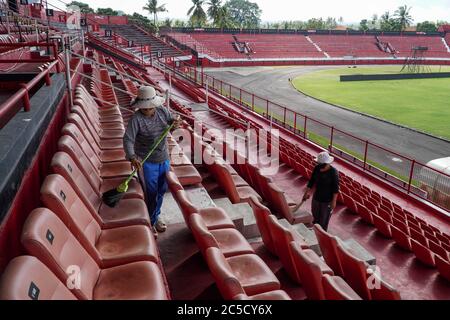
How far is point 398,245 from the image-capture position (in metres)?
6.59

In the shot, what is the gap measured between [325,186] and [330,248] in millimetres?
1687

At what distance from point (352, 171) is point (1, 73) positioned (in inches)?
389

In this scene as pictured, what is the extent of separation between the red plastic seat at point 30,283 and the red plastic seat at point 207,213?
6.00 ft

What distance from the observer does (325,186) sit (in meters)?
6.24

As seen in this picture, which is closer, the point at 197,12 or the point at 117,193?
the point at 117,193

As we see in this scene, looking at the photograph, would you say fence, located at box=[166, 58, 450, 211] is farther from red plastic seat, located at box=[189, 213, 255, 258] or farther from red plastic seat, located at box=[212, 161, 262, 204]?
red plastic seat, located at box=[189, 213, 255, 258]

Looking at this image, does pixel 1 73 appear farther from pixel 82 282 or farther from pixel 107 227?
pixel 82 282

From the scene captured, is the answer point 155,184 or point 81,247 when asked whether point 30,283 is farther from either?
point 155,184

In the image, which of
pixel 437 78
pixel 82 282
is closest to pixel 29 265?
pixel 82 282

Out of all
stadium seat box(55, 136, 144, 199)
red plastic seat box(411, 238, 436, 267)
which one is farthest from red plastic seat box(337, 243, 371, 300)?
stadium seat box(55, 136, 144, 199)

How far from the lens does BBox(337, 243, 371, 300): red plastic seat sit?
4.20m

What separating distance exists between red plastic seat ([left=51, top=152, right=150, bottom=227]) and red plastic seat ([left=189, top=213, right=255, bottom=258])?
57cm

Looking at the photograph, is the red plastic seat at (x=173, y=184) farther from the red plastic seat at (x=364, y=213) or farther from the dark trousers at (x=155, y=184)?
the red plastic seat at (x=364, y=213)

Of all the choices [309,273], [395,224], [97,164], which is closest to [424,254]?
[395,224]
